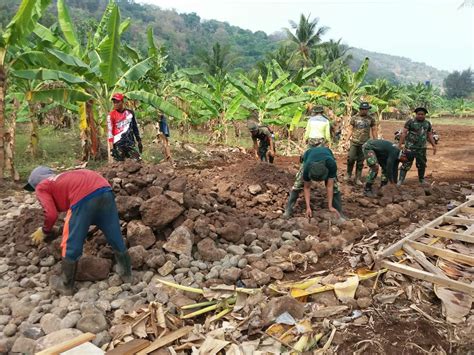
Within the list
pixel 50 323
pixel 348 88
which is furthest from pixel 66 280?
pixel 348 88

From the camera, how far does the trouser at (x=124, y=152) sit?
688 cm

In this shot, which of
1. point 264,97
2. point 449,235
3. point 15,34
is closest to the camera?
point 449,235

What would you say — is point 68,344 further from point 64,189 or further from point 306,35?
point 306,35

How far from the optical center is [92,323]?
3424 mm

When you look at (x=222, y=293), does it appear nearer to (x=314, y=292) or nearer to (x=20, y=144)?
(x=314, y=292)

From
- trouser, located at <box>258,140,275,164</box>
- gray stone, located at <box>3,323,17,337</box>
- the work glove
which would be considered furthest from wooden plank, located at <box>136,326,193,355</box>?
trouser, located at <box>258,140,275,164</box>

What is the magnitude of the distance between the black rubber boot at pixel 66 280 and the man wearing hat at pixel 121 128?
3.21m

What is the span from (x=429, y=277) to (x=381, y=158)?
410 centimetres

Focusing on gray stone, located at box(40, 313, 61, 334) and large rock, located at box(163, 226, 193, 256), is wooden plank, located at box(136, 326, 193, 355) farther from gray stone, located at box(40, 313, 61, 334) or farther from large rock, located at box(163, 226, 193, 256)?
large rock, located at box(163, 226, 193, 256)

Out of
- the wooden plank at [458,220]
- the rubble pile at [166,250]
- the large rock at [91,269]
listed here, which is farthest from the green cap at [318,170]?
the large rock at [91,269]

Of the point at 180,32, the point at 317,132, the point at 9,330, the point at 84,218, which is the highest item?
the point at 180,32

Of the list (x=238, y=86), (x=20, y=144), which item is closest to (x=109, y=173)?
(x=238, y=86)

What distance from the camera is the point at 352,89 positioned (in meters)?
14.3

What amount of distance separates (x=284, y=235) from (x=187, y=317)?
79.6 inches
